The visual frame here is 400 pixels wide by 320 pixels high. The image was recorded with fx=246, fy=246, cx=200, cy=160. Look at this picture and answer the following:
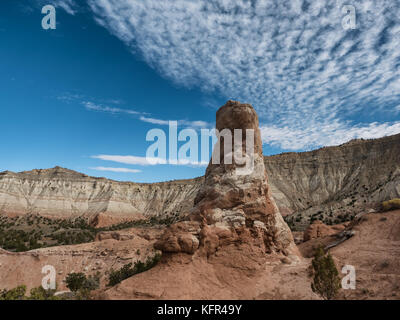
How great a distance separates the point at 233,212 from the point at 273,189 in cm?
5502

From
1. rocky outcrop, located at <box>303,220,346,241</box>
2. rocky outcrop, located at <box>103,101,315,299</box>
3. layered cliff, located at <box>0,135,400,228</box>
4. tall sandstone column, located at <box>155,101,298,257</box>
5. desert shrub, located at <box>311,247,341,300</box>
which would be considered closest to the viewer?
desert shrub, located at <box>311,247,341,300</box>

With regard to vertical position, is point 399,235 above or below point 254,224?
below

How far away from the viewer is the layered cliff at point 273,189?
170ft

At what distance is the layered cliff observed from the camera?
51.8m

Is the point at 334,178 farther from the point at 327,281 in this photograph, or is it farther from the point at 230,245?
the point at 327,281

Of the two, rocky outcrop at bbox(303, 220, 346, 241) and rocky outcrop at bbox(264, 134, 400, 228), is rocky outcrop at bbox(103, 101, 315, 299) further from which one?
rocky outcrop at bbox(264, 134, 400, 228)

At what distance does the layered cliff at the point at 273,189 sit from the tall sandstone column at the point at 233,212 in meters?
31.9

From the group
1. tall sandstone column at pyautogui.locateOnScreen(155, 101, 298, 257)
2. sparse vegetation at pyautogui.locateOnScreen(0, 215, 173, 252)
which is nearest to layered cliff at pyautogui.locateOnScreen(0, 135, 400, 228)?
sparse vegetation at pyautogui.locateOnScreen(0, 215, 173, 252)

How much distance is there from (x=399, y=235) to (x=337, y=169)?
177 feet

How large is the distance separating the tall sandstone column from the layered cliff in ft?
A: 105
